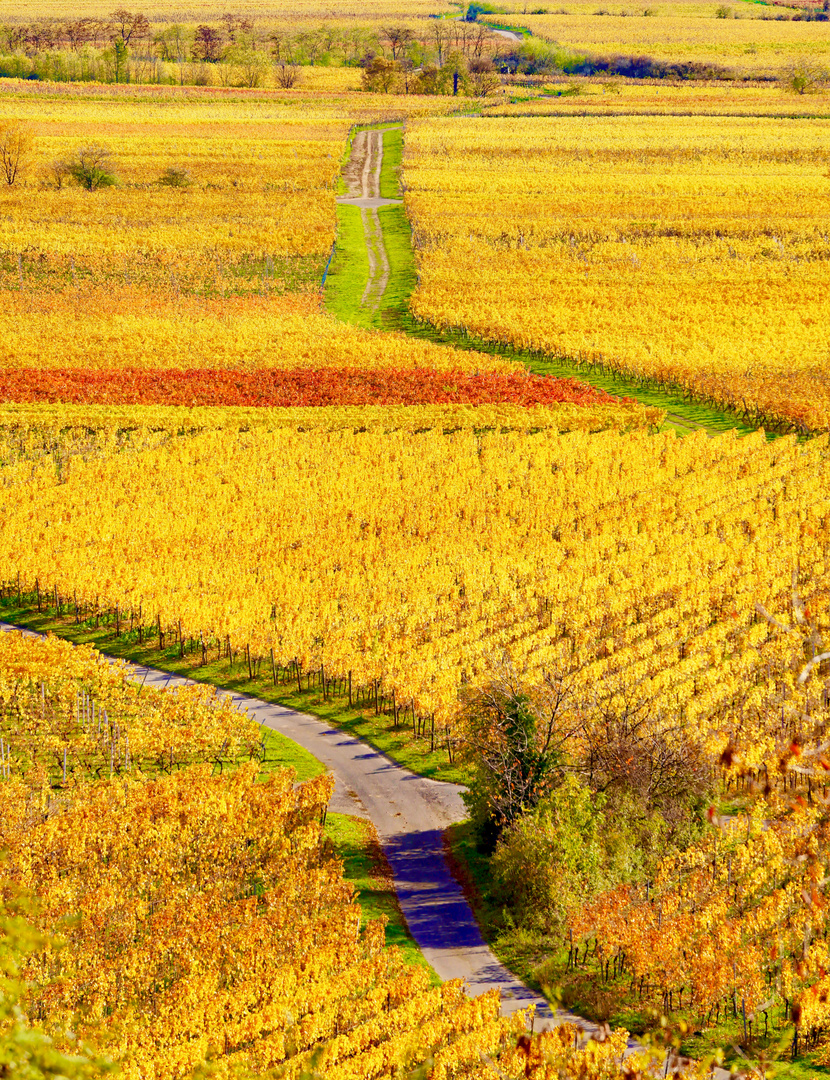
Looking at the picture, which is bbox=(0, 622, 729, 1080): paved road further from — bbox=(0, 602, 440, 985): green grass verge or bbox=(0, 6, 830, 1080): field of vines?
bbox=(0, 6, 830, 1080): field of vines

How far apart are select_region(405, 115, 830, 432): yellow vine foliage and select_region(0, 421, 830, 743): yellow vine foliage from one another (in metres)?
14.1

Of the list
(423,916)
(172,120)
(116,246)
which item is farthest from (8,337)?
(172,120)

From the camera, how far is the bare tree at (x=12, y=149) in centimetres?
13775

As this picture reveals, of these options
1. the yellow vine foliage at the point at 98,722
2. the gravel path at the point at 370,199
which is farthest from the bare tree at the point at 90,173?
the yellow vine foliage at the point at 98,722

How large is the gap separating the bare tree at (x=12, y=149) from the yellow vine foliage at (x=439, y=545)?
280ft

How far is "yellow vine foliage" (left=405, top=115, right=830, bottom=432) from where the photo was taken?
7719 centimetres

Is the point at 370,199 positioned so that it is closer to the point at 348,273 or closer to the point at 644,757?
the point at 348,273

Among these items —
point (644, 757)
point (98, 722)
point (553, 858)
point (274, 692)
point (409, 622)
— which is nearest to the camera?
point (553, 858)

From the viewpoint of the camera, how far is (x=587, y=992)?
25266 mm

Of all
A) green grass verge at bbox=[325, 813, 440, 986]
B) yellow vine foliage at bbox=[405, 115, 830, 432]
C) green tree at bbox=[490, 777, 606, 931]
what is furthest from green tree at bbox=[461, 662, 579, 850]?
yellow vine foliage at bbox=[405, 115, 830, 432]

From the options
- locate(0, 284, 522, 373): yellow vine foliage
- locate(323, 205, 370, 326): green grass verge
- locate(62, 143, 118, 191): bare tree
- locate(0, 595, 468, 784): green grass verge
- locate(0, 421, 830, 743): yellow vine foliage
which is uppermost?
locate(62, 143, 118, 191): bare tree

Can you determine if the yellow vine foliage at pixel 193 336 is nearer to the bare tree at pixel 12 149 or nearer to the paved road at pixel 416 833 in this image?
the paved road at pixel 416 833

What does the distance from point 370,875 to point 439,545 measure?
19939mm

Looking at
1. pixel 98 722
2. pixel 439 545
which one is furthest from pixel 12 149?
pixel 98 722
